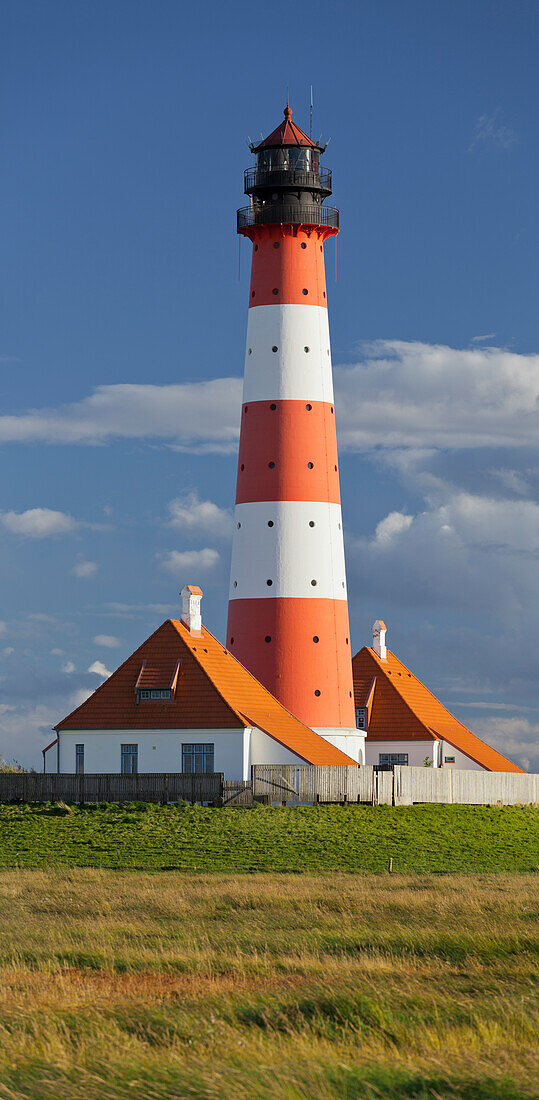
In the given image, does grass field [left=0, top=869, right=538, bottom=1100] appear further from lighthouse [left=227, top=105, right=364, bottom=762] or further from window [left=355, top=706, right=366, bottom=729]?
window [left=355, top=706, right=366, bottom=729]

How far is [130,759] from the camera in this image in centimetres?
5138

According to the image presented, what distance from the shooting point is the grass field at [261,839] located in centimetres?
3575

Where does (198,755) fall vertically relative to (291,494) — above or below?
below

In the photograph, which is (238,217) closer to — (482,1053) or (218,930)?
(218,930)

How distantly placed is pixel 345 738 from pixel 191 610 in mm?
7943

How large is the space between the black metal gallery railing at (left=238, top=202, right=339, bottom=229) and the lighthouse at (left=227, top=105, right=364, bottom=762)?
5cm

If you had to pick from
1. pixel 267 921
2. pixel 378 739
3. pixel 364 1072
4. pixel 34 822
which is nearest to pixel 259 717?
pixel 34 822

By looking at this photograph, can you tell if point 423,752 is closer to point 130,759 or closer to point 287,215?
point 130,759

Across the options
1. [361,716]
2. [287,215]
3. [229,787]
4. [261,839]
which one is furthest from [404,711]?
[261,839]

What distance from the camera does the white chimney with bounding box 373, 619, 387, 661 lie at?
68.1m

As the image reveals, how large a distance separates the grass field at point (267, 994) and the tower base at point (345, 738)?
85.4ft

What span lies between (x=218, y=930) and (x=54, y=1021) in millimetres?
8073

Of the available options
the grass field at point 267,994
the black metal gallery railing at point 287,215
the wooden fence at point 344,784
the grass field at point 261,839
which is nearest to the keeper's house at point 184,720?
the wooden fence at point 344,784

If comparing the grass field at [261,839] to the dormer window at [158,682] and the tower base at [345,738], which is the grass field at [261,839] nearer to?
the tower base at [345,738]
